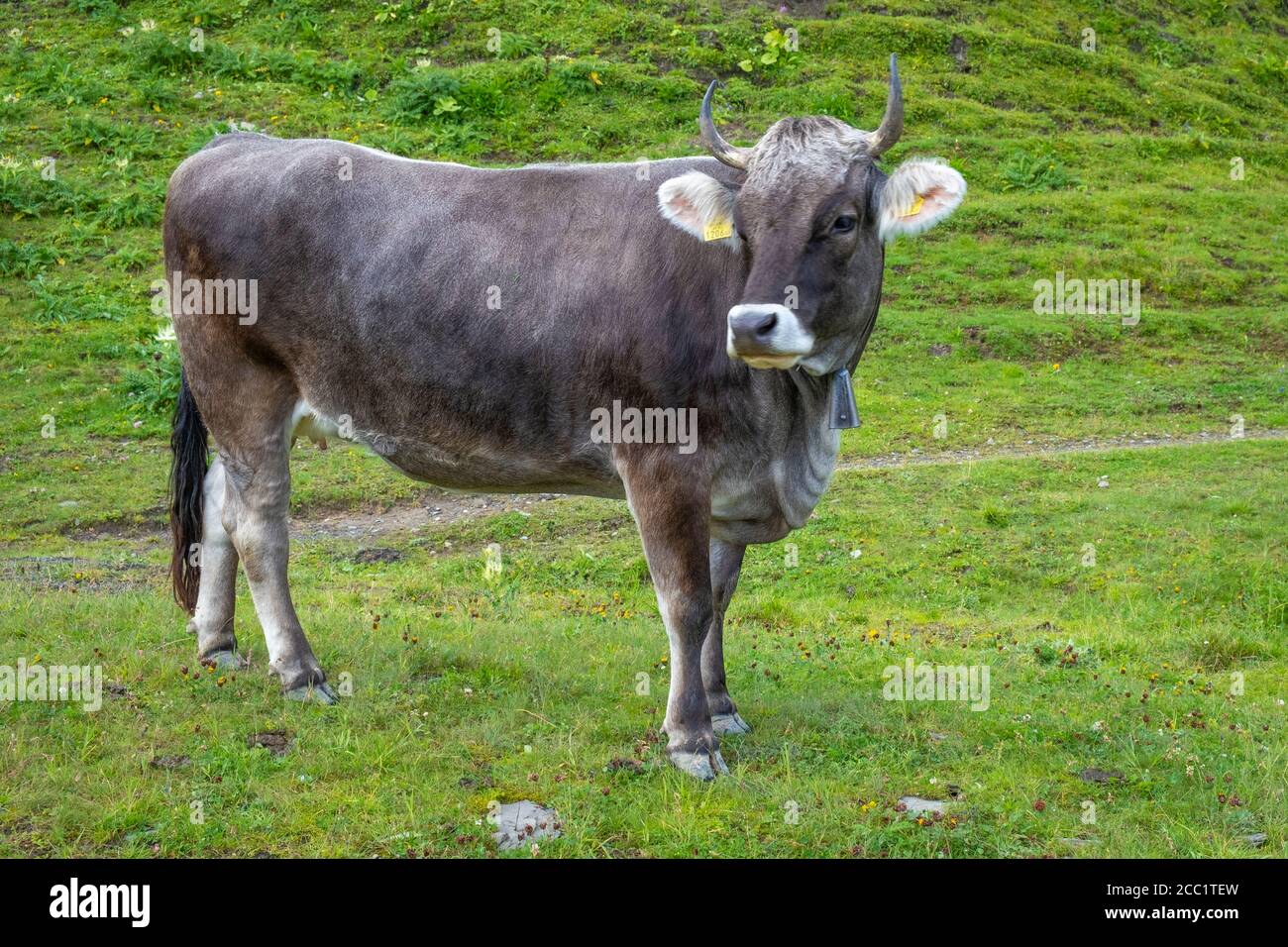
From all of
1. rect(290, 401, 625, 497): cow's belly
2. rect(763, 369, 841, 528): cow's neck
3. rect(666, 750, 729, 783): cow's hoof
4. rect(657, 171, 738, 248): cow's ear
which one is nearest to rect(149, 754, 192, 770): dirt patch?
rect(290, 401, 625, 497): cow's belly

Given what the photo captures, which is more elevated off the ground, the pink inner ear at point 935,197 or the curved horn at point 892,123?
the curved horn at point 892,123

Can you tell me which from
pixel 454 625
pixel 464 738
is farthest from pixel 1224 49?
pixel 464 738

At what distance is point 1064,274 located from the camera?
840 inches

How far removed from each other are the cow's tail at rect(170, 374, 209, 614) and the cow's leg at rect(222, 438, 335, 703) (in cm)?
63

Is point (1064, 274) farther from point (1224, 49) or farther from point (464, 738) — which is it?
point (464, 738)

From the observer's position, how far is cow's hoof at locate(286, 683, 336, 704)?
25.5 feet

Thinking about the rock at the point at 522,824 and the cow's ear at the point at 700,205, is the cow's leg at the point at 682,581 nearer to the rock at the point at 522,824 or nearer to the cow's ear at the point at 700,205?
the rock at the point at 522,824

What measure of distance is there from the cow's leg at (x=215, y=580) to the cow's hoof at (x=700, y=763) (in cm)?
304

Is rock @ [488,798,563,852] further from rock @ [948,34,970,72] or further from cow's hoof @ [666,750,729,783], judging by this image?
rock @ [948,34,970,72]

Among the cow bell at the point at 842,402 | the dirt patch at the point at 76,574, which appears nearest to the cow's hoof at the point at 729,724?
the cow bell at the point at 842,402

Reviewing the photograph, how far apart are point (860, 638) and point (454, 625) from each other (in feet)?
9.99

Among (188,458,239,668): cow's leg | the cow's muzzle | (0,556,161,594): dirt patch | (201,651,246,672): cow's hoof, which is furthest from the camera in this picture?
(0,556,161,594): dirt patch

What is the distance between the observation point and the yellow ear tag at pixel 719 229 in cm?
680

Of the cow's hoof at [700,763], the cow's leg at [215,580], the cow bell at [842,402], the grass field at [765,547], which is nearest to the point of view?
the grass field at [765,547]
